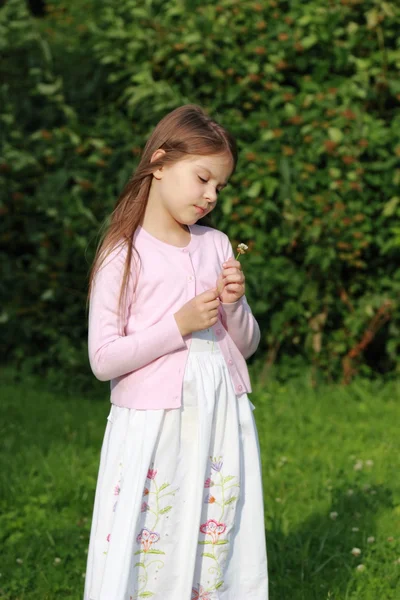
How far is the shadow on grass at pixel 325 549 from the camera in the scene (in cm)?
351

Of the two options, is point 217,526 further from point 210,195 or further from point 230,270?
point 210,195

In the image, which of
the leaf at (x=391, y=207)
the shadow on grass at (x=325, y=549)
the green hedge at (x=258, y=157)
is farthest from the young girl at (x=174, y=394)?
the leaf at (x=391, y=207)

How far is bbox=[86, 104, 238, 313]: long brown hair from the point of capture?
103 inches

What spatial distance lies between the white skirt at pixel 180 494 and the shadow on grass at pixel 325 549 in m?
0.89

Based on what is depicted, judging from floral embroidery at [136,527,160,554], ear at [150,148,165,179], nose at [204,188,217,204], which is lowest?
floral embroidery at [136,527,160,554]

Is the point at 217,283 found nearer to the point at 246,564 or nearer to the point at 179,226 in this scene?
the point at 179,226

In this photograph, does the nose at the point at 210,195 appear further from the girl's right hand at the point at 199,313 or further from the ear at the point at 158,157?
the girl's right hand at the point at 199,313

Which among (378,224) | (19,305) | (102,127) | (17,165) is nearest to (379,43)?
(378,224)

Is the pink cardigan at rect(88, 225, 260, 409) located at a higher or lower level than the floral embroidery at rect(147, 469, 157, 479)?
higher

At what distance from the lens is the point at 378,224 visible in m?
5.98

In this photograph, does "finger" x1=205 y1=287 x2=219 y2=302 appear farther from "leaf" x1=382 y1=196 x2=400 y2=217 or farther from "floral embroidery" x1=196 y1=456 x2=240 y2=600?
"leaf" x1=382 y1=196 x2=400 y2=217

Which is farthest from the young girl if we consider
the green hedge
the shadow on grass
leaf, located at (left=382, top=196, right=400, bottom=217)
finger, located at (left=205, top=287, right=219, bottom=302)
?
leaf, located at (left=382, top=196, right=400, bottom=217)

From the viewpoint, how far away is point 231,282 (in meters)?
2.54

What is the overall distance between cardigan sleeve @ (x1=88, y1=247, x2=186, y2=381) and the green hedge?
327 cm
